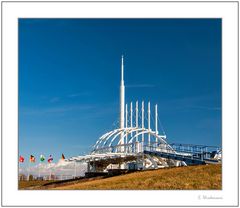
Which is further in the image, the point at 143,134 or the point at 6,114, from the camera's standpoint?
the point at 143,134
